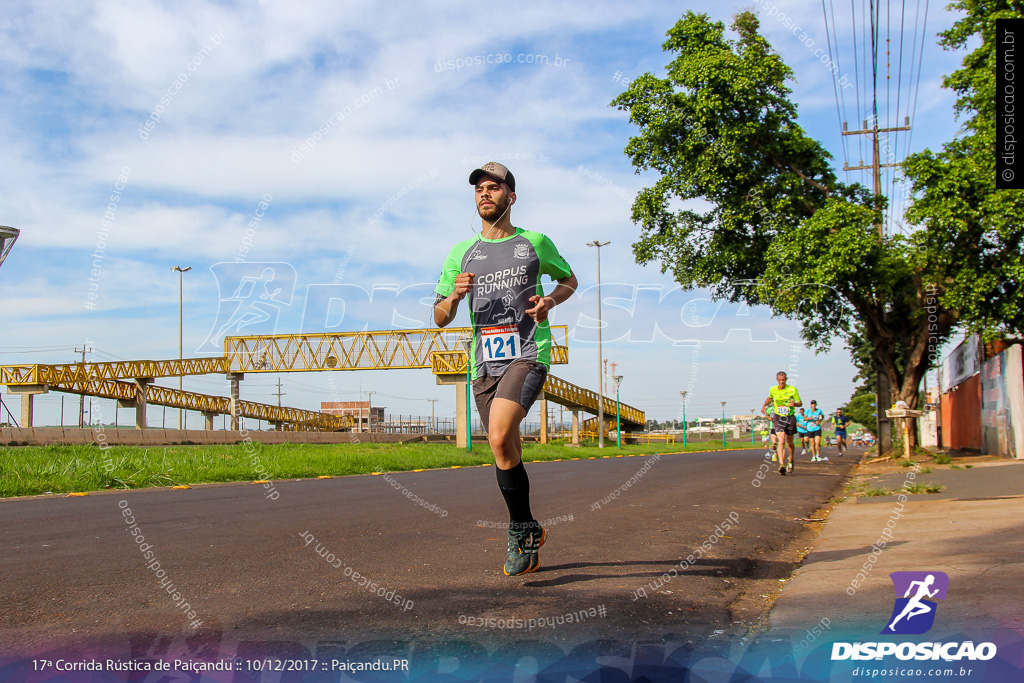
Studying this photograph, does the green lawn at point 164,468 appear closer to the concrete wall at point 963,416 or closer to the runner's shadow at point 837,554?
the runner's shadow at point 837,554

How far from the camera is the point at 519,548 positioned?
4.09 metres

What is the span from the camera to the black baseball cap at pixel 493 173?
449cm

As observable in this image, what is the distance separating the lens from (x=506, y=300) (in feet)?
14.3

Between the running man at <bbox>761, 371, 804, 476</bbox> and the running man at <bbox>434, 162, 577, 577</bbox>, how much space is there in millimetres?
9619

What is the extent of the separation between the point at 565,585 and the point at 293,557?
65.8 inches

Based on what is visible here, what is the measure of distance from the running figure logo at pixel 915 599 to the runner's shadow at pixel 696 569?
2.52 feet

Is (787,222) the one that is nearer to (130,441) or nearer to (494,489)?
(494,489)

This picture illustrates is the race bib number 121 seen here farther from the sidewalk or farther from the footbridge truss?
the footbridge truss

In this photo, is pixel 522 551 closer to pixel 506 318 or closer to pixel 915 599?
pixel 506 318

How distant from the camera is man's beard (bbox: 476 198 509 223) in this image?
14.8ft

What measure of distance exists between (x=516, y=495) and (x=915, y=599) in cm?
193

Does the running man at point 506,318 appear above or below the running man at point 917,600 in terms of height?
above

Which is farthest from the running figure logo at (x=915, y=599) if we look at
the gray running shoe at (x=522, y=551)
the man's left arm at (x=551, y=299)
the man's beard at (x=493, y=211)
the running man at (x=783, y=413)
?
the running man at (x=783, y=413)

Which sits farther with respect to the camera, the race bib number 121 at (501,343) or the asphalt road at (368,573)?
the race bib number 121 at (501,343)
